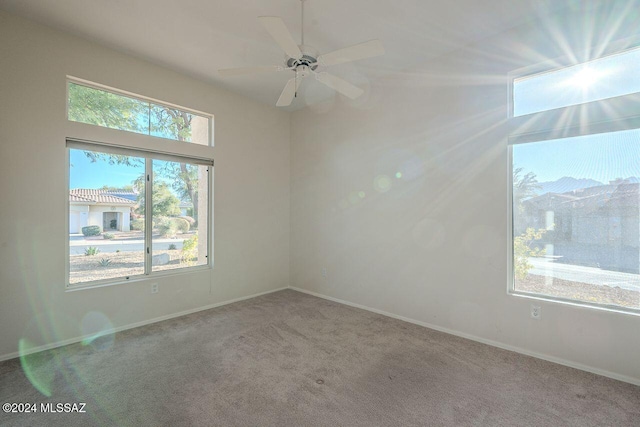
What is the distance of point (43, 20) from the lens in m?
2.67

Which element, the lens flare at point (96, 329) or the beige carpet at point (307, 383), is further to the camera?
the lens flare at point (96, 329)

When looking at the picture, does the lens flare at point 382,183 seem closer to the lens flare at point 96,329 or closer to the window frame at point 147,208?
the window frame at point 147,208

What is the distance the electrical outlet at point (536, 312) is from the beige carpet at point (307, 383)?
387 mm

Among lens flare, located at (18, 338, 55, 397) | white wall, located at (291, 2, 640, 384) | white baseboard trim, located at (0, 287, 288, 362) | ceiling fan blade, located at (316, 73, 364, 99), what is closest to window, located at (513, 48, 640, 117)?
white wall, located at (291, 2, 640, 384)

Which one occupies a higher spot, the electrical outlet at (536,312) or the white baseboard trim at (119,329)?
the electrical outlet at (536,312)

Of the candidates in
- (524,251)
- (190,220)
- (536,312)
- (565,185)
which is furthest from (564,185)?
(190,220)

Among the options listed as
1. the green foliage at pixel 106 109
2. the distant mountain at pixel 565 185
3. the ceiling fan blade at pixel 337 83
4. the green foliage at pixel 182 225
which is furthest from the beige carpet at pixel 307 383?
the ceiling fan blade at pixel 337 83

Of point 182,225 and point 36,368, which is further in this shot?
point 182,225

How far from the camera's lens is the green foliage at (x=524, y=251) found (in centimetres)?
273

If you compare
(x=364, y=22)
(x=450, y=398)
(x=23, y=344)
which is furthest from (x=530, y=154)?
(x=23, y=344)

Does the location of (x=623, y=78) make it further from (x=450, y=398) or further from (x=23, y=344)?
(x=23, y=344)

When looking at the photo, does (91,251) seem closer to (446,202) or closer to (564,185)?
(446,202)

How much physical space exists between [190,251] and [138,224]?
723 millimetres

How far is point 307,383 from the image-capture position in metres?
2.24
